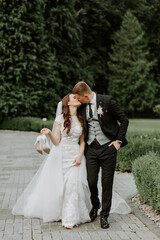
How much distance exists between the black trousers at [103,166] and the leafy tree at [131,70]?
1405 inches

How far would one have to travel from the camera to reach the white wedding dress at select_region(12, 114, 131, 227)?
477 centimetres

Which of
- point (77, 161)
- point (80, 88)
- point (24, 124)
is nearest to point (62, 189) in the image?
point (77, 161)

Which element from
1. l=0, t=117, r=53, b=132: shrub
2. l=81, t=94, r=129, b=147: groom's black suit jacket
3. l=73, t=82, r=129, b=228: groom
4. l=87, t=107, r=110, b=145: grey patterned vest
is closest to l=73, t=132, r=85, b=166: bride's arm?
l=73, t=82, r=129, b=228: groom

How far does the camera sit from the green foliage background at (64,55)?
23.3m

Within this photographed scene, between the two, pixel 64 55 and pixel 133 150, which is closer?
pixel 133 150

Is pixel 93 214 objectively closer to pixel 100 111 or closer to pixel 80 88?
pixel 100 111

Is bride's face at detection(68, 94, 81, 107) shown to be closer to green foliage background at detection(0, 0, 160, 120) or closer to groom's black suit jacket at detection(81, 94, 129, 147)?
groom's black suit jacket at detection(81, 94, 129, 147)

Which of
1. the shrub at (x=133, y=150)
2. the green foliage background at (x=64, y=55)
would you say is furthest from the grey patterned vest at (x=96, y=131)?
the green foliage background at (x=64, y=55)

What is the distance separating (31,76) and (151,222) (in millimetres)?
19985

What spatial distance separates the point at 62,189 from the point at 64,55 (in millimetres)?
Result: 23903

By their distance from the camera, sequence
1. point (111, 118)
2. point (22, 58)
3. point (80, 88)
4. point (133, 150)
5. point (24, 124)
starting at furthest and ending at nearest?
point (22, 58), point (24, 124), point (133, 150), point (111, 118), point (80, 88)

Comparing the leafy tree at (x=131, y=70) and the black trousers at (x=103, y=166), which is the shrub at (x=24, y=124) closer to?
the black trousers at (x=103, y=166)

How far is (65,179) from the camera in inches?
191

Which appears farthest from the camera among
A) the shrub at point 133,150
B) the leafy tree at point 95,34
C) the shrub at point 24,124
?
the leafy tree at point 95,34
